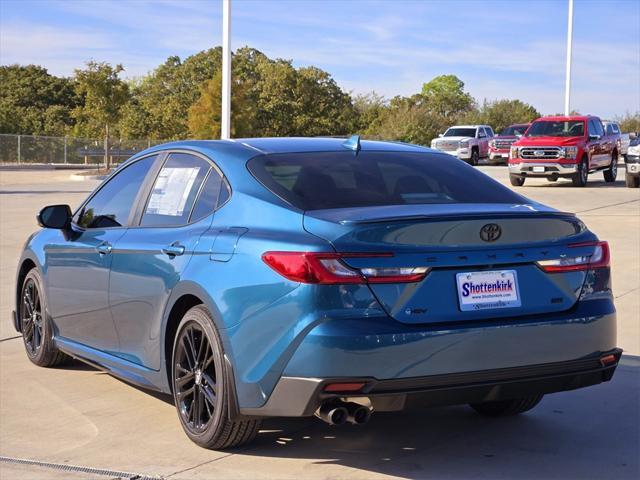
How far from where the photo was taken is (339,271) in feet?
15.0

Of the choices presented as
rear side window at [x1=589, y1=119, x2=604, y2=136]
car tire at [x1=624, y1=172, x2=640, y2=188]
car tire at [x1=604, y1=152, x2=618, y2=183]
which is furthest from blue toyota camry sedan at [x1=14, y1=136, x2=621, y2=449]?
car tire at [x1=604, y1=152, x2=618, y2=183]

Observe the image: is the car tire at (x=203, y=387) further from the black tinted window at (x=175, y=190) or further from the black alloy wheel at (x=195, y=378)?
the black tinted window at (x=175, y=190)

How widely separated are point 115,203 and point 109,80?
3762 centimetres

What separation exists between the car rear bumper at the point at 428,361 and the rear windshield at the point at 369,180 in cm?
81

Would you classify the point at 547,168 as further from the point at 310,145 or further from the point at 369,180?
the point at 369,180

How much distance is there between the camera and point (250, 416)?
4.96 meters

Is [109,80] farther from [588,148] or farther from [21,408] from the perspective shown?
[21,408]

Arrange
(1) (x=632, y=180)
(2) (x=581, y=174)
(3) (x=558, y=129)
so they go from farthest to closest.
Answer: (3) (x=558, y=129), (2) (x=581, y=174), (1) (x=632, y=180)

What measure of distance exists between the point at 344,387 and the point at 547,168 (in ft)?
82.8

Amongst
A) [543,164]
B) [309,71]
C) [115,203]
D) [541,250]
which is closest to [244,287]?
[541,250]

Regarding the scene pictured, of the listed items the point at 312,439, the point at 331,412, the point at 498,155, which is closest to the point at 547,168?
the point at 498,155

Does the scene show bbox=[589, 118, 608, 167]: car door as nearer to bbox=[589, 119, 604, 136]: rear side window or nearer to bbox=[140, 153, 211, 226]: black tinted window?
bbox=[589, 119, 604, 136]: rear side window

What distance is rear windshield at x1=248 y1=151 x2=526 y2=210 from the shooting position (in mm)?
5270

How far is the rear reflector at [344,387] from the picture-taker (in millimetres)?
4559
